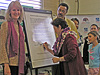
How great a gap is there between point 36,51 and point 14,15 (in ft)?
2.08

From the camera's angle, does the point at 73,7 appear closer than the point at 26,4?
No

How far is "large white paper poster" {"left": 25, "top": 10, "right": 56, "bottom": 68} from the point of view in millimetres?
2160

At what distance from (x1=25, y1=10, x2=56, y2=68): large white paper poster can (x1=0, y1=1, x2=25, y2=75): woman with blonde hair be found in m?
0.24

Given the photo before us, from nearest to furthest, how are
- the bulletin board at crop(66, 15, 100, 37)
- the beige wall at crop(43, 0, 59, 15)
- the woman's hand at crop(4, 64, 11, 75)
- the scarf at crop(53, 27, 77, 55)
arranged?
1. the woman's hand at crop(4, 64, 11, 75)
2. the scarf at crop(53, 27, 77, 55)
3. the beige wall at crop(43, 0, 59, 15)
4. the bulletin board at crop(66, 15, 100, 37)

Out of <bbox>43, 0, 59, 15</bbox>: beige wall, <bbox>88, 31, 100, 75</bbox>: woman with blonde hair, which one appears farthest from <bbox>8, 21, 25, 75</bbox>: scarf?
<bbox>43, 0, 59, 15</bbox>: beige wall

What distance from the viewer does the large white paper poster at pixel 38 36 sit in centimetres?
216

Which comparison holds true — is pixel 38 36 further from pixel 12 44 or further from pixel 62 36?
pixel 12 44

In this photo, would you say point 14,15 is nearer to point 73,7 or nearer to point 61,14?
point 61,14

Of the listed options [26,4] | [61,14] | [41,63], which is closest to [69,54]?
[41,63]

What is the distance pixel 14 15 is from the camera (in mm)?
1895

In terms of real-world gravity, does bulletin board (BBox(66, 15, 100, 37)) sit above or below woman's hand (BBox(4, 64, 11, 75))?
above

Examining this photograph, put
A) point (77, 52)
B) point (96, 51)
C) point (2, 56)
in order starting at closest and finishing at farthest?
point (2, 56) → point (77, 52) → point (96, 51)

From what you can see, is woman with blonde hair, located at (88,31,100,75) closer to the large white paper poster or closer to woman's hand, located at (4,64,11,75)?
the large white paper poster

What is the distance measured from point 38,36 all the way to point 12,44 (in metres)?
0.55
